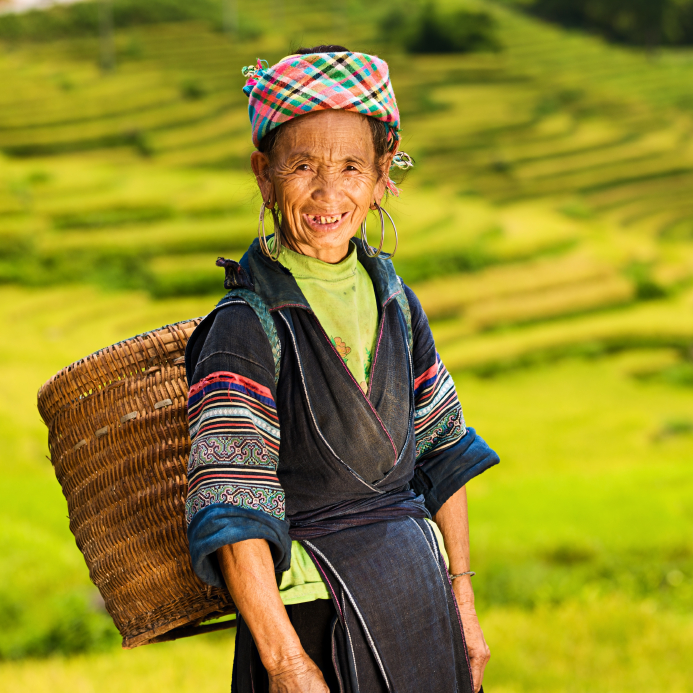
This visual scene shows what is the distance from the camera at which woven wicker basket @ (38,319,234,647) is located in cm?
134

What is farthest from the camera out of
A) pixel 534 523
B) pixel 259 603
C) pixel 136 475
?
pixel 534 523

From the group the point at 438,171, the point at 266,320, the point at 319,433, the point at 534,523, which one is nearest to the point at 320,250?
the point at 266,320

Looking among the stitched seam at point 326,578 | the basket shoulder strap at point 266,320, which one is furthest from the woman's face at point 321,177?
the stitched seam at point 326,578

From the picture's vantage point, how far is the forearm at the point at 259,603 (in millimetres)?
1154

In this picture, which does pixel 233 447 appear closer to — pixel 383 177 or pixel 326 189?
pixel 326 189

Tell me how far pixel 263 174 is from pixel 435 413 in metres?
0.48

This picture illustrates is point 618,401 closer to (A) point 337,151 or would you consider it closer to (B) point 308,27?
(A) point 337,151

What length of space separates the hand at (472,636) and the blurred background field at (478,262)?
993 millimetres

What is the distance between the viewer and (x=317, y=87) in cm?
124

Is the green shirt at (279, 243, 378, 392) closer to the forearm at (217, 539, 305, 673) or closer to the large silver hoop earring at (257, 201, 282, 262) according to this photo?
the large silver hoop earring at (257, 201, 282, 262)

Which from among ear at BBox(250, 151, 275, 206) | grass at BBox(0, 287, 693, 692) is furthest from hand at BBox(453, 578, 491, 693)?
grass at BBox(0, 287, 693, 692)

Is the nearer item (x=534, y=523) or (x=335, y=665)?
(x=335, y=665)

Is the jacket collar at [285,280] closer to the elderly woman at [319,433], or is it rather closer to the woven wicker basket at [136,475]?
the elderly woman at [319,433]

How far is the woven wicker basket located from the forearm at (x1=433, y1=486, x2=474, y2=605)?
14.6 inches
